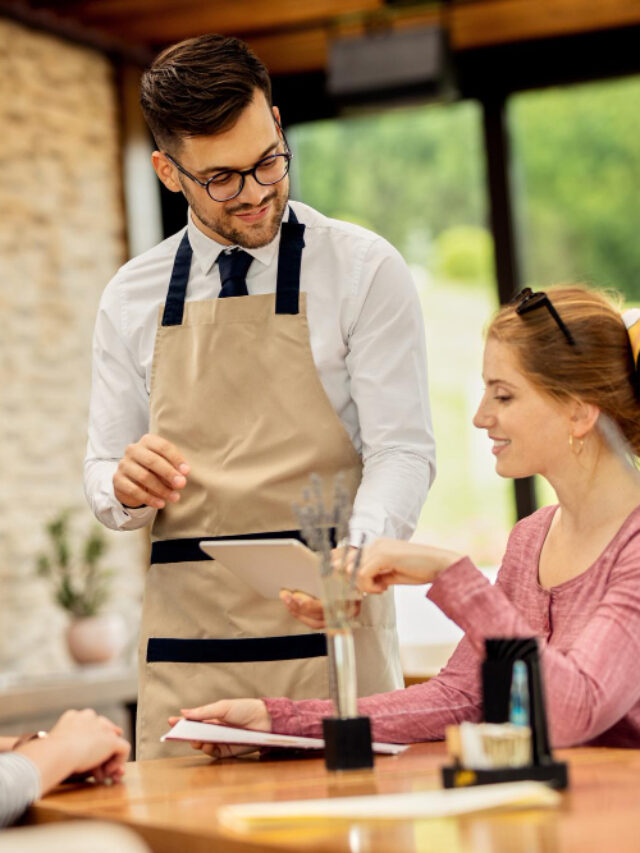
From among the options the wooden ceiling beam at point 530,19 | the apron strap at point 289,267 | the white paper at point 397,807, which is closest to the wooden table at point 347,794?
the white paper at point 397,807

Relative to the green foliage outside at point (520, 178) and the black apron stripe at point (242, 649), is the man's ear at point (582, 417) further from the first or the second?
the green foliage outside at point (520, 178)

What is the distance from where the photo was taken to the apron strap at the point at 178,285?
2.41 m

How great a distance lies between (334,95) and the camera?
5.07m

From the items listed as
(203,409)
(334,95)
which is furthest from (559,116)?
(203,409)

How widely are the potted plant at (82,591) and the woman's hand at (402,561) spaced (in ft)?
10.7

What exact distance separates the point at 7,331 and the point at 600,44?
286 centimetres

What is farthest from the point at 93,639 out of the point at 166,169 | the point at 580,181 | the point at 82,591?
the point at 580,181

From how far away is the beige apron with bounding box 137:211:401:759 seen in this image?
7.32 feet

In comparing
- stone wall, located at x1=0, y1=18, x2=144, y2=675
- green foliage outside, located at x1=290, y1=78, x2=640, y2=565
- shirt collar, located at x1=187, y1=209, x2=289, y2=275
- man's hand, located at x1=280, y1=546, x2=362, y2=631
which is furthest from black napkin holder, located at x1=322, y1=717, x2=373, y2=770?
green foliage outside, located at x1=290, y1=78, x2=640, y2=565

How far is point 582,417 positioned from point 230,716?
71cm

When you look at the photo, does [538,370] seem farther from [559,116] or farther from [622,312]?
[559,116]

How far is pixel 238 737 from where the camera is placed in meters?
1.82

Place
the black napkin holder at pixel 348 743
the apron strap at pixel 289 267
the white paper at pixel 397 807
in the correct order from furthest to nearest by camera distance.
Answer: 1. the apron strap at pixel 289 267
2. the black napkin holder at pixel 348 743
3. the white paper at pixel 397 807

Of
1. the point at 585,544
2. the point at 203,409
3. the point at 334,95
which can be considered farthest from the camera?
the point at 334,95
